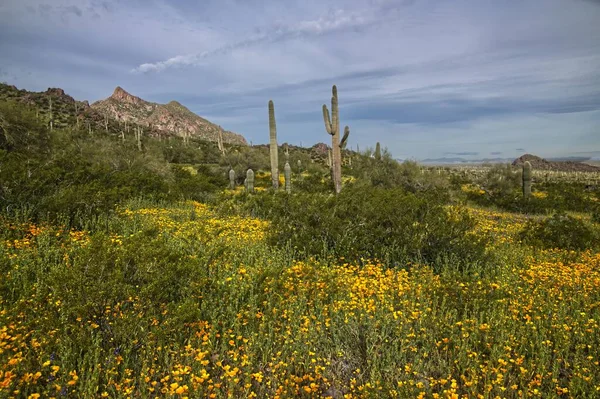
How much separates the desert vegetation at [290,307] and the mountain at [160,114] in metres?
115

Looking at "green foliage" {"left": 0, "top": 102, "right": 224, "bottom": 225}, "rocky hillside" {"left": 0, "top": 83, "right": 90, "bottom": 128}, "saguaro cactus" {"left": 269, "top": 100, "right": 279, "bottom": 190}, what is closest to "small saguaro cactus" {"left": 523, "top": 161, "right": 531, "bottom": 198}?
"saguaro cactus" {"left": 269, "top": 100, "right": 279, "bottom": 190}

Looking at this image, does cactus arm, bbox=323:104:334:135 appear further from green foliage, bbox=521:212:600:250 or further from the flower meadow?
the flower meadow

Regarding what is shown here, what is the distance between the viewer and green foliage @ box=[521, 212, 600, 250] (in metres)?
8.03

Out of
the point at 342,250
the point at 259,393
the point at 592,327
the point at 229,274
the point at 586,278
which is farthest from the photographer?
the point at 342,250

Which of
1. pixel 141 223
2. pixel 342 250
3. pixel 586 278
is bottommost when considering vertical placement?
pixel 586 278

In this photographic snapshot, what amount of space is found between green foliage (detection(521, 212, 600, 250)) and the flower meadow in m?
3.25

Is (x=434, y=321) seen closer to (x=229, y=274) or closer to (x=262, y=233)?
(x=229, y=274)

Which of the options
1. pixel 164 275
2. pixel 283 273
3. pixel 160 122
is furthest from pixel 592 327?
pixel 160 122

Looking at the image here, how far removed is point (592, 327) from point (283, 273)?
351cm

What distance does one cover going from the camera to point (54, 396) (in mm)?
2494

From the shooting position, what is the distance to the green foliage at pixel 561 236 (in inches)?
316

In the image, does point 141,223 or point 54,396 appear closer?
point 54,396

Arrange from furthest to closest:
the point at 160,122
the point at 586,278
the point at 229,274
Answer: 1. the point at 160,122
2. the point at 586,278
3. the point at 229,274

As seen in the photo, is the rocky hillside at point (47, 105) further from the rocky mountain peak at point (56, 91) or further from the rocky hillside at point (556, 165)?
the rocky hillside at point (556, 165)
